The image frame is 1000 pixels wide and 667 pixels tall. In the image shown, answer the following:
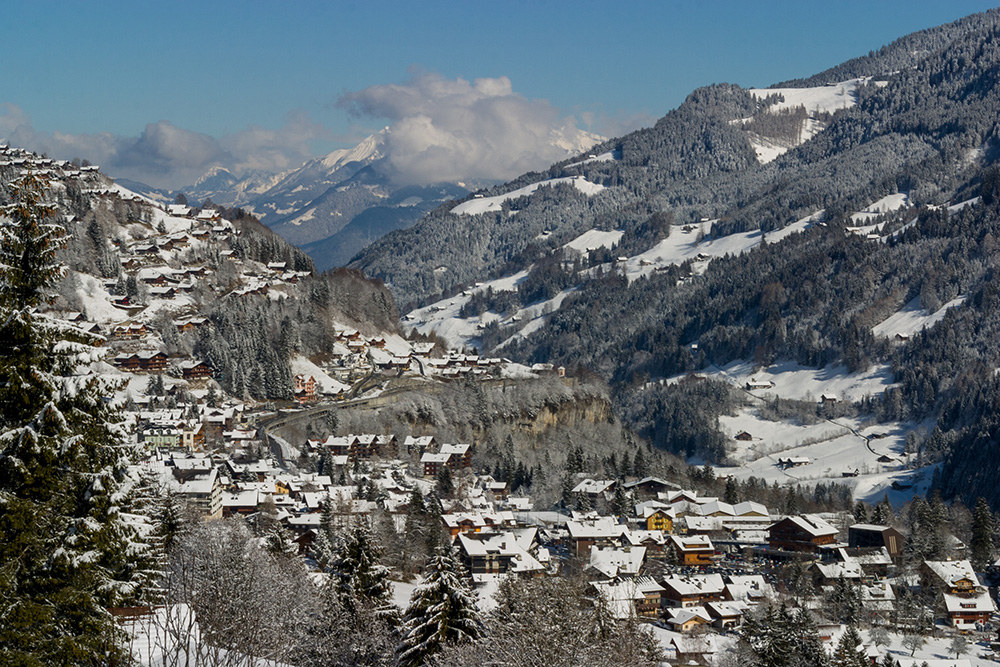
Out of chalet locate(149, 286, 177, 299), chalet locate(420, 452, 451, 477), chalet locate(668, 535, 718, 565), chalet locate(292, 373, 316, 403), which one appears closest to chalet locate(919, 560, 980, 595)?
chalet locate(668, 535, 718, 565)

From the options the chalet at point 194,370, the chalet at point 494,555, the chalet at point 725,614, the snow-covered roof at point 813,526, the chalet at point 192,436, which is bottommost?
the chalet at point 725,614

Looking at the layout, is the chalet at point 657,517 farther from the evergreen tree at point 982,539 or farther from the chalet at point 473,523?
the evergreen tree at point 982,539

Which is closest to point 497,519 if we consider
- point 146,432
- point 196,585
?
point 146,432

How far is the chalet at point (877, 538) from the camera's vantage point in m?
87.7

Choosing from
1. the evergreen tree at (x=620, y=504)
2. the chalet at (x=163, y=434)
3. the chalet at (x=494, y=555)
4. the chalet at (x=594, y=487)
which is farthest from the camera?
the chalet at (x=594, y=487)

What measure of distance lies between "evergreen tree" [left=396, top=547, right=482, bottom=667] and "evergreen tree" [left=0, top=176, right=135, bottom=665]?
44.8 feet

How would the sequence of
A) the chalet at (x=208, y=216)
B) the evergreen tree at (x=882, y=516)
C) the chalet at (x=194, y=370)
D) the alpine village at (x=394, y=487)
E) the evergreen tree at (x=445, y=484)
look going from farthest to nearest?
the chalet at (x=208, y=216)
the chalet at (x=194, y=370)
the evergreen tree at (x=445, y=484)
the evergreen tree at (x=882, y=516)
the alpine village at (x=394, y=487)

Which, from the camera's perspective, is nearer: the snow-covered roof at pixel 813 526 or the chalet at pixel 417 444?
the snow-covered roof at pixel 813 526

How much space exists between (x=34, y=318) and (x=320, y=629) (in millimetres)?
19773

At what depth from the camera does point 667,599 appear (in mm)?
72625

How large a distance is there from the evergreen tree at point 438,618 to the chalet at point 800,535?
6153 cm

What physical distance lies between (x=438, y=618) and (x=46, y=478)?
16.6m

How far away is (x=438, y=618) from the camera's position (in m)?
32.7

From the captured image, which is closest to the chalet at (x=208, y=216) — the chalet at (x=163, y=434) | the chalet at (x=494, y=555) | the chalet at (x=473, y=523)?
the chalet at (x=163, y=434)
